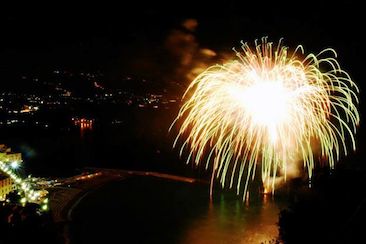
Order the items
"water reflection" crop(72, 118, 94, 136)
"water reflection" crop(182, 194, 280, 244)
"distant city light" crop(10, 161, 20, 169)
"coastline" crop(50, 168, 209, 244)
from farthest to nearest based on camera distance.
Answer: "water reflection" crop(72, 118, 94, 136)
"distant city light" crop(10, 161, 20, 169)
"coastline" crop(50, 168, 209, 244)
"water reflection" crop(182, 194, 280, 244)

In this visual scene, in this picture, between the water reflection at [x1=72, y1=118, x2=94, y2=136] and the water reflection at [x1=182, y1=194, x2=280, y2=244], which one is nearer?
the water reflection at [x1=182, y1=194, x2=280, y2=244]

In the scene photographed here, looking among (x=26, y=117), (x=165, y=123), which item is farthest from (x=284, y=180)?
(x=26, y=117)

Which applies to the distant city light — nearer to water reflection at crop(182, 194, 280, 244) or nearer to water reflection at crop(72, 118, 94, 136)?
water reflection at crop(182, 194, 280, 244)

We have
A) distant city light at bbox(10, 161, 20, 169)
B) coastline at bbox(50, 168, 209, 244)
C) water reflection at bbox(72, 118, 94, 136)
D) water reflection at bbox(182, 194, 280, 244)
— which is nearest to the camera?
water reflection at bbox(182, 194, 280, 244)

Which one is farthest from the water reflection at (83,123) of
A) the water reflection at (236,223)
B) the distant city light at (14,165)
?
the water reflection at (236,223)

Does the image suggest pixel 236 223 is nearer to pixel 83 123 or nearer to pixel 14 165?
pixel 14 165

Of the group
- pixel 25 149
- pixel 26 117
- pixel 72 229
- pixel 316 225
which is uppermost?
pixel 26 117

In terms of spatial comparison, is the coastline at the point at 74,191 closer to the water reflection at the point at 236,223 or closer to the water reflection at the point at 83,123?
the water reflection at the point at 236,223

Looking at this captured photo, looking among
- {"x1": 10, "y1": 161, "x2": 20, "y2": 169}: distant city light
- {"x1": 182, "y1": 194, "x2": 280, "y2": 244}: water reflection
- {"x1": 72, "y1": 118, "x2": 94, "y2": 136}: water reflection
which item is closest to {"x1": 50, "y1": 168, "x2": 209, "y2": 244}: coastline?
{"x1": 10, "y1": 161, "x2": 20, "y2": 169}: distant city light

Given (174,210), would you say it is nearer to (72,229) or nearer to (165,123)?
(72,229)
